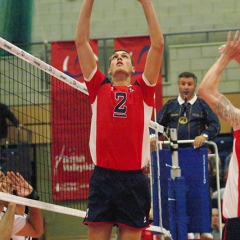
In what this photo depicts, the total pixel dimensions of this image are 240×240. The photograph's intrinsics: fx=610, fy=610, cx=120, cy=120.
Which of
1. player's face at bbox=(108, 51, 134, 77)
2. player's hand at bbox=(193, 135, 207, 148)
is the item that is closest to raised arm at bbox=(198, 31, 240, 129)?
player's face at bbox=(108, 51, 134, 77)

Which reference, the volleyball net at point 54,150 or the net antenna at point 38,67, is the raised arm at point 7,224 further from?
the volleyball net at point 54,150

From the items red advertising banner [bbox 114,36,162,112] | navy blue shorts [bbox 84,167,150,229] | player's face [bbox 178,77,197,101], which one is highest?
red advertising banner [bbox 114,36,162,112]

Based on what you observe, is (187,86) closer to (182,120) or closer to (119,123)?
(182,120)

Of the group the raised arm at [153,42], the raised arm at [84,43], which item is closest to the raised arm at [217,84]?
the raised arm at [153,42]

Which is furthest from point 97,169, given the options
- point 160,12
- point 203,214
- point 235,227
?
point 160,12

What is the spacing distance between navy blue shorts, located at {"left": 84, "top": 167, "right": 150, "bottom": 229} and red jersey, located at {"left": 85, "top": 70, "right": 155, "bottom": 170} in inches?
3.2

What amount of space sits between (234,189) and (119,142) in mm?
921

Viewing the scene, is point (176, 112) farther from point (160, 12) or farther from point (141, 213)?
point (160, 12)

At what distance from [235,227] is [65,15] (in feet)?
36.2

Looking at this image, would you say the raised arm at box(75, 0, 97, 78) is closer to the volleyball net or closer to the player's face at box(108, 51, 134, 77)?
the player's face at box(108, 51, 134, 77)

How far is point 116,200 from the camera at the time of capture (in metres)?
4.48

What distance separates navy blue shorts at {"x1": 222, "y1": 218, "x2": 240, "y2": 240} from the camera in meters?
4.10

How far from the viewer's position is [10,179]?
17.7ft

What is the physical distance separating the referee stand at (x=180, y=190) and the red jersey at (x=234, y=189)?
9.07ft
